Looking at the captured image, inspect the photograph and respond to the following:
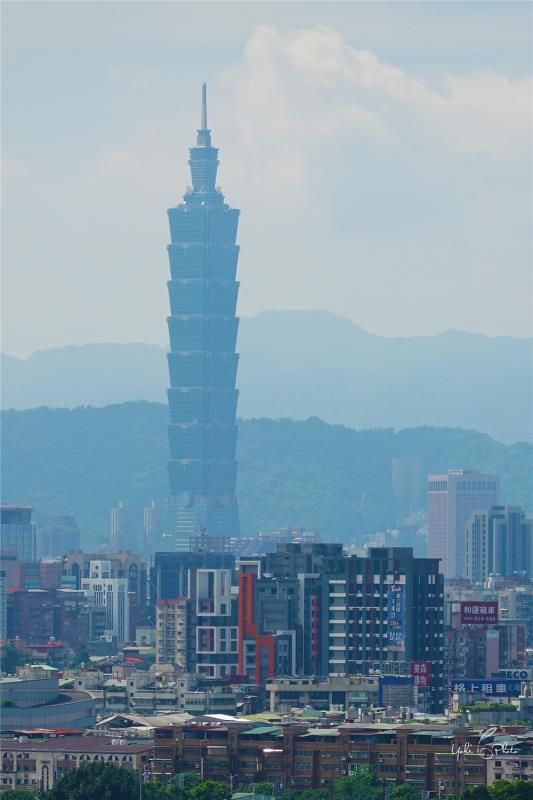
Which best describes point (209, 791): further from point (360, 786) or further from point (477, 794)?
point (477, 794)

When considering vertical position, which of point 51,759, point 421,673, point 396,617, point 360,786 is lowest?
point 360,786

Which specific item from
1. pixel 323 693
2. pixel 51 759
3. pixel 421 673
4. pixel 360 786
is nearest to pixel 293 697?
pixel 323 693

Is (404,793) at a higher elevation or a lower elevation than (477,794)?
lower

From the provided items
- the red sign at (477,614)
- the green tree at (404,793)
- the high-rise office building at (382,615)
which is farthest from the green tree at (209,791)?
the red sign at (477,614)

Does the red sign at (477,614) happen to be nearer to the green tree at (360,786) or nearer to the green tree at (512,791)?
the green tree at (360,786)

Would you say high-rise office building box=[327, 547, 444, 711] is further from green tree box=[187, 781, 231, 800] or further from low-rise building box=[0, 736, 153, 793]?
green tree box=[187, 781, 231, 800]
